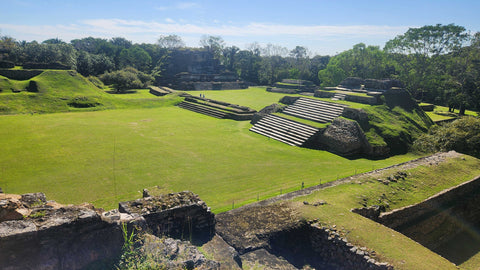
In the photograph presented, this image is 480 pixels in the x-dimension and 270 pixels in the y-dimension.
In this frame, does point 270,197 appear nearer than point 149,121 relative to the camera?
Yes

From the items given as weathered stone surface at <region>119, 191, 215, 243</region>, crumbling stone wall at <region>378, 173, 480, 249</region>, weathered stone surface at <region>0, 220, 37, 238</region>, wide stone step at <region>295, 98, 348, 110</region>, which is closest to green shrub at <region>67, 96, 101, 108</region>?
wide stone step at <region>295, 98, 348, 110</region>

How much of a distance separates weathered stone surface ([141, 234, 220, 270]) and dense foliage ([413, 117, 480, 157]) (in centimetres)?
1525

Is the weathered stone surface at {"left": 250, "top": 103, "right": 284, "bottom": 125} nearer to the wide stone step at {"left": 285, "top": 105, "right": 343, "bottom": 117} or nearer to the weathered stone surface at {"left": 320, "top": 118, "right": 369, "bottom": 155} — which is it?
the wide stone step at {"left": 285, "top": 105, "right": 343, "bottom": 117}

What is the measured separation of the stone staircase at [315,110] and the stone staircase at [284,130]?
4.55 ft

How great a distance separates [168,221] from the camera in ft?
21.9

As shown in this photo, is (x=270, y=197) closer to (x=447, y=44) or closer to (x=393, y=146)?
(x=393, y=146)

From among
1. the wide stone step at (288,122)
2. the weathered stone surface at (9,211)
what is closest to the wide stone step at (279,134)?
the wide stone step at (288,122)

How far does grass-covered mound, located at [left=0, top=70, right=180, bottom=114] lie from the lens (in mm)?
22453

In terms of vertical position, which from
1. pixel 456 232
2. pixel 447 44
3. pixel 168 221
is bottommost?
pixel 456 232

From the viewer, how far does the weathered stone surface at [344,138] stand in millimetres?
16016

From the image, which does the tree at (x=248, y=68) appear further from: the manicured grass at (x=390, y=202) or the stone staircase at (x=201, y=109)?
the manicured grass at (x=390, y=202)

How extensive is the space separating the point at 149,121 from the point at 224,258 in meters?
16.6

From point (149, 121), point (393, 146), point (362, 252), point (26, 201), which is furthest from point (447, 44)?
point (26, 201)

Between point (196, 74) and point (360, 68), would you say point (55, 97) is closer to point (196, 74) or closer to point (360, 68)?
point (196, 74)
